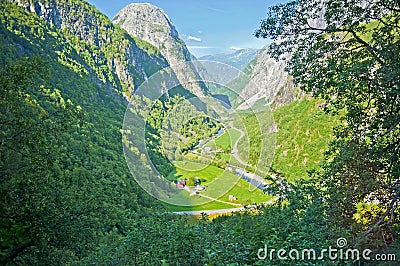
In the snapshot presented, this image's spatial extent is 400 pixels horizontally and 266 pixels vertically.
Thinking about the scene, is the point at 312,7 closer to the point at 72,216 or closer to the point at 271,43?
the point at 271,43

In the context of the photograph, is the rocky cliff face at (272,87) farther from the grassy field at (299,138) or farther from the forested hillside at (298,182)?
the forested hillside at (298,182)

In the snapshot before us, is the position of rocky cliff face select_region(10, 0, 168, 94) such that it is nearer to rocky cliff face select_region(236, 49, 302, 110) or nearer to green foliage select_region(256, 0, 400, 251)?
rocky cliff face select_region(236, 49, 302, 110)

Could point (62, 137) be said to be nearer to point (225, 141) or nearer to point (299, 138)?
point (225, 141)

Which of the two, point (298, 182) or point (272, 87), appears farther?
point (272, 87)

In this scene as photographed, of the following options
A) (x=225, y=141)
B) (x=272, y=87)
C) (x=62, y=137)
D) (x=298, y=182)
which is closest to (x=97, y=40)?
(x=272, y=87)

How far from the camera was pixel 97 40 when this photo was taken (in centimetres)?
13425

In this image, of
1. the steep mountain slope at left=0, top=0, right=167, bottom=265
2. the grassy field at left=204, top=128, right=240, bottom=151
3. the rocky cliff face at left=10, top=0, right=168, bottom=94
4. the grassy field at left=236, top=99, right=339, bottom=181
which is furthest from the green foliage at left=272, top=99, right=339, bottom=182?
the rocky cliff face at left=10, top=0, right=168, bottom=94

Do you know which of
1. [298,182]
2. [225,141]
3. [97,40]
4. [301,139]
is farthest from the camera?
[97,40]

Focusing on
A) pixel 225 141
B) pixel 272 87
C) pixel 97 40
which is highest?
pixel 272 87

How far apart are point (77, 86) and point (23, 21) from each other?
25.1 m

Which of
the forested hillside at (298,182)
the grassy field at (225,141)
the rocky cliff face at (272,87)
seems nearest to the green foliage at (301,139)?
the rocky cliff face at (272,87)

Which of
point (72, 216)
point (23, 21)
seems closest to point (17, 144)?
point (72, 216)

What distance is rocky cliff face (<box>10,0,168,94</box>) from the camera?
113 m

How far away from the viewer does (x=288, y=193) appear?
302 inches
